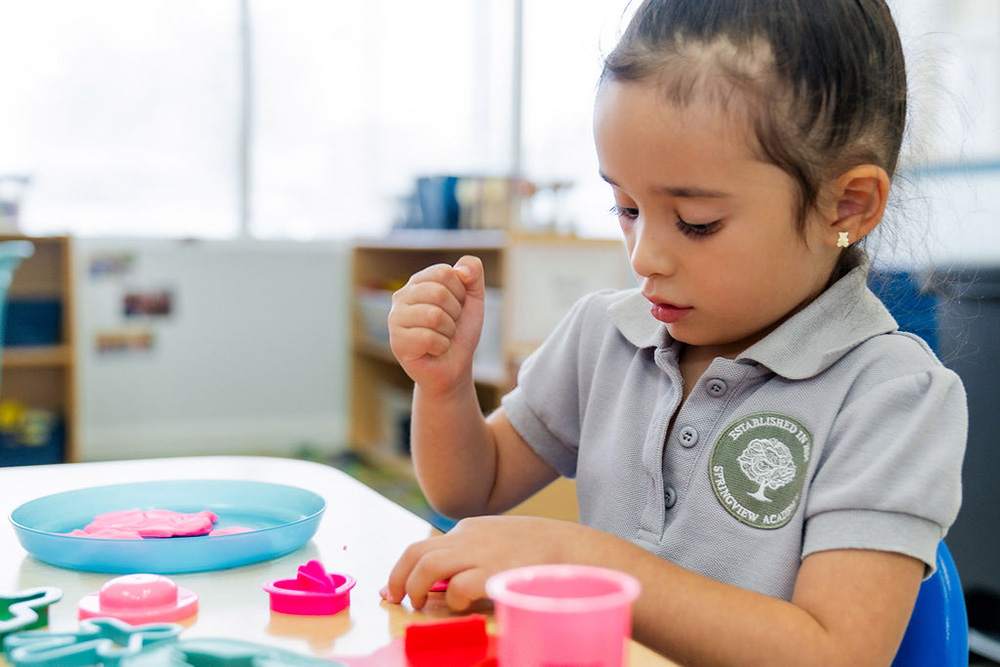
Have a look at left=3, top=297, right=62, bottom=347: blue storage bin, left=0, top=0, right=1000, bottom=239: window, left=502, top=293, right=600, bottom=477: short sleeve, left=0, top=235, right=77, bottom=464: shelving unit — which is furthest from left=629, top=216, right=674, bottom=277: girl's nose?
left=3, top=297, right=62, bottom=347: blue storage bin

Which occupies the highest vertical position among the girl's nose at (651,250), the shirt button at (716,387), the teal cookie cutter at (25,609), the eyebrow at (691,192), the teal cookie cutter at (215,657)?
the eyebrow at (691,192)

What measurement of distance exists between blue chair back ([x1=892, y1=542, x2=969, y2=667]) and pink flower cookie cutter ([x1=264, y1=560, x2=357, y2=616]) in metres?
0.36

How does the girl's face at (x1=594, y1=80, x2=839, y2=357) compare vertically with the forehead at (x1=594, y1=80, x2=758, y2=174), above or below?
below

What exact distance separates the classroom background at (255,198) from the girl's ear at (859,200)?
2.28 m

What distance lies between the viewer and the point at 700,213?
64 cm

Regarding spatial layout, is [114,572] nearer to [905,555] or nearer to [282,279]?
[905,555]

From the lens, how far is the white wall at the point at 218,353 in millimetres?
3867

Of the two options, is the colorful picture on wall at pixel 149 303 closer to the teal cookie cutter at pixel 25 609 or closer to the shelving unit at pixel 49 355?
the shelving unit at pixel 49 355

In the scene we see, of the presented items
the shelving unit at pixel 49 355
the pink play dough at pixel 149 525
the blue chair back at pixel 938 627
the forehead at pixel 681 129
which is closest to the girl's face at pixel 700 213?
the forehead at pixel 681 129

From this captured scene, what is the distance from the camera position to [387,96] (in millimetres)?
4320

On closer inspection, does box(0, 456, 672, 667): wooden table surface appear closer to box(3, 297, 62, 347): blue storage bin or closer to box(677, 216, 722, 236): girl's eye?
box(677, 216, 722, 236): girl's eye

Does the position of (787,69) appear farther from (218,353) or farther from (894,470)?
(218,353)

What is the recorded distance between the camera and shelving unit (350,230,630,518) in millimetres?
2791

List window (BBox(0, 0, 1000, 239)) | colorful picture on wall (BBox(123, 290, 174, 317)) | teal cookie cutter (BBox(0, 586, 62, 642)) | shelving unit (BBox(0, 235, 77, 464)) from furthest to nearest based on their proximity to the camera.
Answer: colorful picture on wall (BBox(123, 290, 174, 317)), window (BBox(0, 0, 1000, 239)), shelving unit (BBox(0, 235, 77, 464)), teal cookie cutter (BBox(0, 586, 62, 642))
